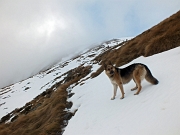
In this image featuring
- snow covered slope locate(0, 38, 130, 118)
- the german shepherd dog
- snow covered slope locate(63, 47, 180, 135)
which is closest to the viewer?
snow covered slope locate(63, 47, 180, 135)

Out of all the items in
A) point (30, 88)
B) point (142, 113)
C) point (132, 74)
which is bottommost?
point (142, 113)

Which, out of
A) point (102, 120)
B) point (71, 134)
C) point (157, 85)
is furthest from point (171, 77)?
point (71, 134)

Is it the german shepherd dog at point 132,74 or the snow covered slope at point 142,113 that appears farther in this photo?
the german shepherd dog at point 132,74

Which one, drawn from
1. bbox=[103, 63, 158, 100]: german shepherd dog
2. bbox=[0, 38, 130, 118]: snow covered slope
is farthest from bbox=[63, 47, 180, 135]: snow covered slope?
bbox=[0, 38, 130, 118]: snow covered slope

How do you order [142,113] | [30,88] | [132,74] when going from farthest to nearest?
[30,88] → [132,74] → [142,113]

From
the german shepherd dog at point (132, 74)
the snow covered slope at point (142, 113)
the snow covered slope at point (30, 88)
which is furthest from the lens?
the snow covered slope at point (30, 88)

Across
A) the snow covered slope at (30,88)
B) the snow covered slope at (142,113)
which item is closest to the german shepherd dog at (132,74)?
the snow covered slope at (142,113)

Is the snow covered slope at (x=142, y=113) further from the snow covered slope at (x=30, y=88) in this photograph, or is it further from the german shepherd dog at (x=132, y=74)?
the snow covered slope at (x=30, y=88)

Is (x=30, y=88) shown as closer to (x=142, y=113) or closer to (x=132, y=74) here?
(x=132, y=74)

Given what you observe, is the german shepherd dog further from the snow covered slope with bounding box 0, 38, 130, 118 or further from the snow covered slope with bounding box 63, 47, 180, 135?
the snow covered slope with bounding box 0, 38, 130, 118

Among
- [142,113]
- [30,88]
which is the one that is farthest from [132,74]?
[30,88]

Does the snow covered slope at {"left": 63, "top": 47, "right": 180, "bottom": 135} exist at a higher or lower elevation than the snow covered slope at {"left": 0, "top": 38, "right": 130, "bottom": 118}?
lower

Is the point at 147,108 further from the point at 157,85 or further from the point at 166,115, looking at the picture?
the point at 157,85

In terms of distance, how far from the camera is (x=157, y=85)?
816 cm
